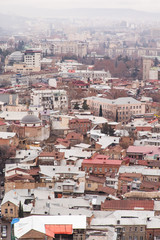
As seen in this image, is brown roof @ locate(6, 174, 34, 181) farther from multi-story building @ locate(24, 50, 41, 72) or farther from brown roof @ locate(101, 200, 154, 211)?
multi-story building @ locate(24, 50, 41, 72)

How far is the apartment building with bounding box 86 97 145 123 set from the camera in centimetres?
2967

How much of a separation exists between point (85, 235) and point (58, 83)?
24454 millimetres

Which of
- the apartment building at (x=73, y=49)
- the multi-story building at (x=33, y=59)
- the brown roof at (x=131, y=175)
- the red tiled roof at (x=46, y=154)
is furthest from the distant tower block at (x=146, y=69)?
the brown roof at (x=131, y=175)

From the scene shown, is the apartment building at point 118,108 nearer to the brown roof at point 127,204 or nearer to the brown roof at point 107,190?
the brown roof at point 107,190

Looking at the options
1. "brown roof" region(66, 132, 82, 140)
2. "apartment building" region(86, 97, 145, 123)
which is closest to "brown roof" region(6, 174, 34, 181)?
"brown roof" region(66, 132, 82, 140)

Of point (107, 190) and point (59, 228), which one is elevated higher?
point (59, 228)

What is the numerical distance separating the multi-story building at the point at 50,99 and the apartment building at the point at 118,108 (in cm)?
147

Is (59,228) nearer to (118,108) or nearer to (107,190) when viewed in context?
(107,190)

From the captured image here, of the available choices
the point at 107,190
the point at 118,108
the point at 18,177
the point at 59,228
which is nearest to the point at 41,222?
the point at 59,228

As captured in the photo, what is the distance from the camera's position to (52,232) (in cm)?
1380

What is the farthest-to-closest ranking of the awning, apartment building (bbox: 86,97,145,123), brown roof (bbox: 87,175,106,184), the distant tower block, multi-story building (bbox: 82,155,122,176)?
the distant tower block → apartment building (bbox: 86,97,145,123) → multi-story building (bbox: 82,155,122,176) → brown roof (bbox: 87,175,106,184) → the awning

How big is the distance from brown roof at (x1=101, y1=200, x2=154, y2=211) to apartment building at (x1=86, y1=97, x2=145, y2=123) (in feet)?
43.1

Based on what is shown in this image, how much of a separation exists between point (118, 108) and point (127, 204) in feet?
46.6

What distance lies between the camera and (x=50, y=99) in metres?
31.2
